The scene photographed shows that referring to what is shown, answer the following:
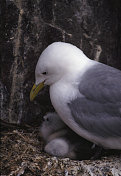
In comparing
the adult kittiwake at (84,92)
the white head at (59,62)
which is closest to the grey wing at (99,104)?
the adult kittiwake at (84,92)

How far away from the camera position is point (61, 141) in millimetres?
3061

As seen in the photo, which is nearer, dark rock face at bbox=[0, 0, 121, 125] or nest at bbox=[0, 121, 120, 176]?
nest at bbox=[0, 121, 120, 176]

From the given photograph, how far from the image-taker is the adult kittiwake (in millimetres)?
2814

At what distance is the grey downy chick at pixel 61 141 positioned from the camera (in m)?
3.02

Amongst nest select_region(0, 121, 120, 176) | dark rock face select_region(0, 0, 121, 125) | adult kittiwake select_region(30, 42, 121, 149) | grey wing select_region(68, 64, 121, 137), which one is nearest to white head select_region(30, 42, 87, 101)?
adult kittiwake select_region(30, 42, 121, 149)

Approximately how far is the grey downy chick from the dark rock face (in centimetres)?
33

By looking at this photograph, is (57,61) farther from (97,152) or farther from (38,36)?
(97,152)

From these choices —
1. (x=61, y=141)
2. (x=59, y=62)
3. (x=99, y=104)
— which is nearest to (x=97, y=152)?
(x=61, y=141)

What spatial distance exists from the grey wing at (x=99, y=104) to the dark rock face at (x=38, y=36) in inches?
25.4

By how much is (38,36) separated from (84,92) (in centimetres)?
82

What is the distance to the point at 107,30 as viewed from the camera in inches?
140

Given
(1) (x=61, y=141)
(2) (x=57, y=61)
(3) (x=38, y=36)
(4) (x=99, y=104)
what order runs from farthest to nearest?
(3) (x=38, y=36) < (1) (x=61, y=141) < (2) (x=57, y=61) < (4) (x=99, y=104)

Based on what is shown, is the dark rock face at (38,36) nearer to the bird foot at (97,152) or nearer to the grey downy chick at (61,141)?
the grey downy chick at (61,141)

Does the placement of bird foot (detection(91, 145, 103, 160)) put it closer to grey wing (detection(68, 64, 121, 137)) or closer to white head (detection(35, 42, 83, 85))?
grey wing (detection(68, 64, 121, 137))
